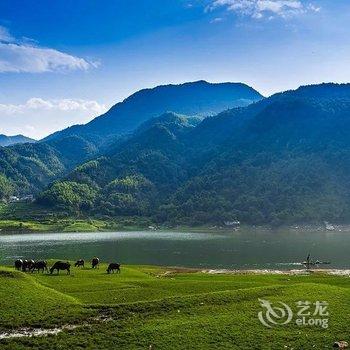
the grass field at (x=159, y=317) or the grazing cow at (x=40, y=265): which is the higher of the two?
the grass field at (x=159, y=317)

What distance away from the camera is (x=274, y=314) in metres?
36.7

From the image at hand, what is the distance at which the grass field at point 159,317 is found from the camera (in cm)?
3100

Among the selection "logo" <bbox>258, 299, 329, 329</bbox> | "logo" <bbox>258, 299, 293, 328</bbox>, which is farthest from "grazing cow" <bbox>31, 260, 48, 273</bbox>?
"logo" <bbox>258, 299, 293, 328</bbox>

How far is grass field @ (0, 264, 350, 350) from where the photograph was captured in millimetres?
31000

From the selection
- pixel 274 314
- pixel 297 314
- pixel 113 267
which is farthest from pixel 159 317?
pixel 113 267

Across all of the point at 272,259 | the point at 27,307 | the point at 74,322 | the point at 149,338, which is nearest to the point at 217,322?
the point at 149,338

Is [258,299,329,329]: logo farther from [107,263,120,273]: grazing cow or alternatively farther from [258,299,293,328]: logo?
[107,263,120,273]: grazing cow

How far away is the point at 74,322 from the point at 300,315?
18.0 metres

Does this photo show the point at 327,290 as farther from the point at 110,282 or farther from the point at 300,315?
the point at 110,282

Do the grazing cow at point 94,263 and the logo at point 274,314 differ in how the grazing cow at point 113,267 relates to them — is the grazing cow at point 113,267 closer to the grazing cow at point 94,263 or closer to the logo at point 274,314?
the grazing cow at point 94,263

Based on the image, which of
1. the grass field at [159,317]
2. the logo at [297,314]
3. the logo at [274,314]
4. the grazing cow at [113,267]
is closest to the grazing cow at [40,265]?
the grazing cow at [113,267]

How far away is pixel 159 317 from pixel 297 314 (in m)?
11.3

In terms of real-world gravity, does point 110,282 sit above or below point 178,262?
above

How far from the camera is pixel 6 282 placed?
143ft
